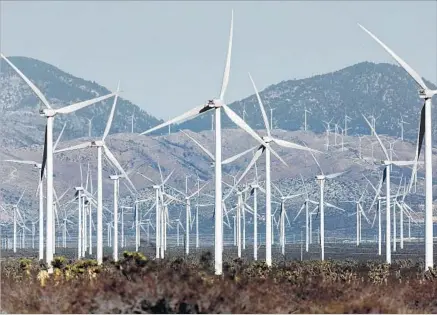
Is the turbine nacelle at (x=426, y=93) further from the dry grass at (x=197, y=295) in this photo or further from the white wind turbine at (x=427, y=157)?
the dry grass at (x=197, y=295)

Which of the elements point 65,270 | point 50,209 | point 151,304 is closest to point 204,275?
point 151,304

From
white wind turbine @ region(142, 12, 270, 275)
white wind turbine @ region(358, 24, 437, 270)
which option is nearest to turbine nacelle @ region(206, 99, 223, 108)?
white wind turbine @ region(142, 12, 270, 275)

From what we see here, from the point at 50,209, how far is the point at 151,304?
23636 millimetres

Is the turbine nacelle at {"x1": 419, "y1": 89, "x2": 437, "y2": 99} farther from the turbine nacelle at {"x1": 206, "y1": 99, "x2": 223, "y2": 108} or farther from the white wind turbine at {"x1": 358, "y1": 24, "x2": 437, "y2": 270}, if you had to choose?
the turbine nacelle at {"x1": 206, "y1": 99, "x2": 223, "y2": 108}

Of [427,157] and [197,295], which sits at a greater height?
[427,157]

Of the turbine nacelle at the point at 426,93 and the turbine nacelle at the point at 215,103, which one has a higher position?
the turbine nacelle at the point at 426,93

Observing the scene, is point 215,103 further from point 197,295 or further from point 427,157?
point 197,295

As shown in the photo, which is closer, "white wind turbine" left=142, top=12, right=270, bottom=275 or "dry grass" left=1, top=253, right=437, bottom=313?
"dry grass" left=1, top=253, right=437, bottom=313

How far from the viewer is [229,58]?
59.1 metres

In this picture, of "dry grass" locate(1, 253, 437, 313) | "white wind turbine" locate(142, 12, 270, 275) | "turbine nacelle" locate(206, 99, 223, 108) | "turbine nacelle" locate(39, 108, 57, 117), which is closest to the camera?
"dry grass" locate(1, 253, 437, 313)

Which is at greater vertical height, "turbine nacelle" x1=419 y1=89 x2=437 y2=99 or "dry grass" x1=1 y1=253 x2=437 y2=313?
"turbine nacelle" x1=419 y1=89 x2=437 y2=99

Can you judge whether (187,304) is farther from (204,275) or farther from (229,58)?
(229,58)

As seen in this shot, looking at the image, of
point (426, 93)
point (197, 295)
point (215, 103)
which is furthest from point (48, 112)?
point (197, 295)

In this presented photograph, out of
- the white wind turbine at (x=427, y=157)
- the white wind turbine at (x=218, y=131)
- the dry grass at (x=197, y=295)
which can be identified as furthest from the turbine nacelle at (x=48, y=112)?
the dry grass at (x=197, y=295)
